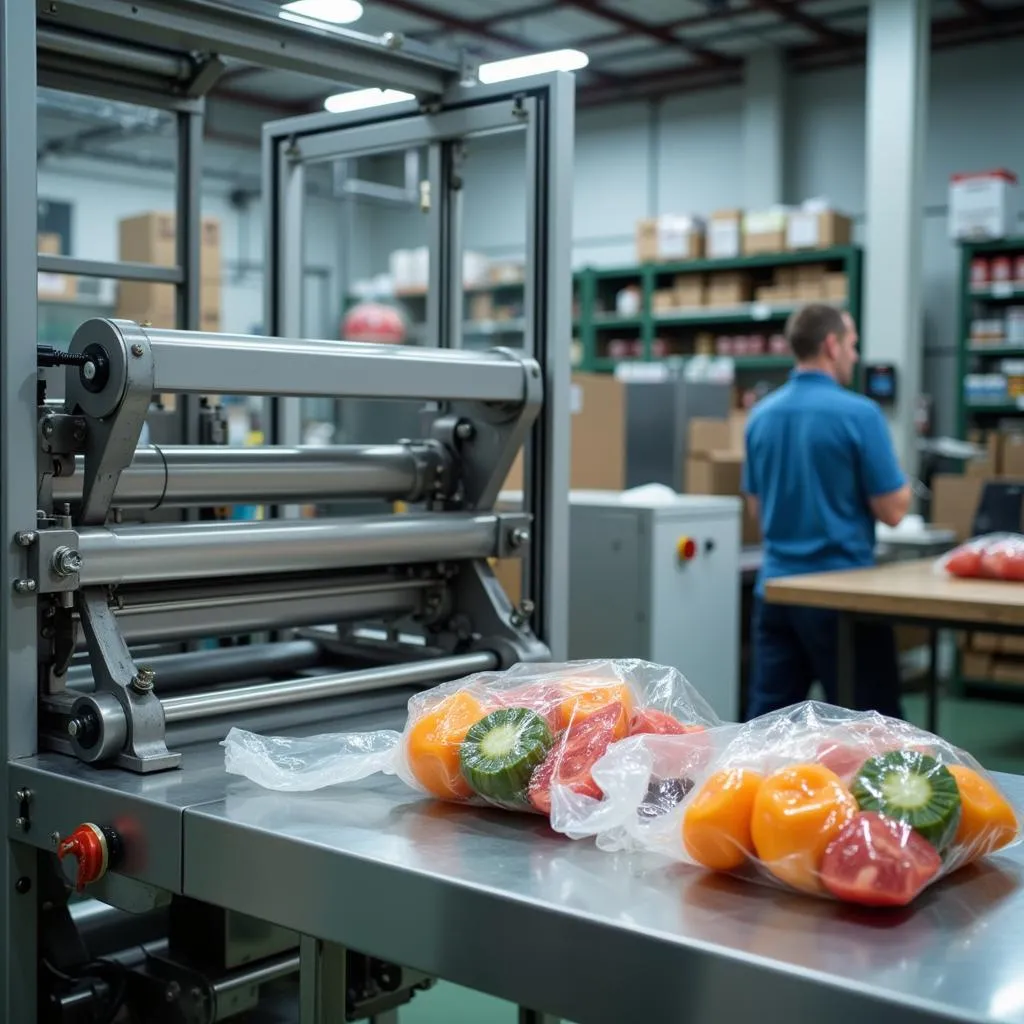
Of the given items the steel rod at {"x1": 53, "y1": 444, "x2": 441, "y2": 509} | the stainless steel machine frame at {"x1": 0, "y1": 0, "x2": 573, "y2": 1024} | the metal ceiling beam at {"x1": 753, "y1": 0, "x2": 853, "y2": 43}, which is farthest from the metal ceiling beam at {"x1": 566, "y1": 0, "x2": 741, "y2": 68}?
the steel rod at {"x1": 53, "y1": 444, "x2": 441, "y2": 509}

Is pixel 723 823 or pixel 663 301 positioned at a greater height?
pixel 663 301

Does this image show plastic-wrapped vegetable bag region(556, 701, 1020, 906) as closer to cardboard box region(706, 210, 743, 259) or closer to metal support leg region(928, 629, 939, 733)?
metal support leg region(928, 629, 939, 733)

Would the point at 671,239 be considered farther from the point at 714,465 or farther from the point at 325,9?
the point at 325,9

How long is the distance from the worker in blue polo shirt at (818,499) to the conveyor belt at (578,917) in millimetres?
2487

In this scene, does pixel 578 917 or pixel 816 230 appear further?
pixel 816 230

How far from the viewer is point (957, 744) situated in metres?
5.36

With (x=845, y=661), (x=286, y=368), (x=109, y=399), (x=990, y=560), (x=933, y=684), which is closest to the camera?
(x=109, y=399)

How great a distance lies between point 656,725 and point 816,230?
7.20m

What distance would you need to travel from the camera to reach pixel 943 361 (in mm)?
8805

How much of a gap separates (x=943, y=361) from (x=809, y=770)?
831 centimetres

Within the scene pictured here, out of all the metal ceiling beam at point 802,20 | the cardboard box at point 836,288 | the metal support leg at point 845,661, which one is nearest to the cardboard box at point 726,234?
the cardboard box at point 836,288

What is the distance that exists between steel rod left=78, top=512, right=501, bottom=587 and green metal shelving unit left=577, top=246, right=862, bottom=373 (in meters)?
6.56

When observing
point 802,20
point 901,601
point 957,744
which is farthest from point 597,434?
point 802,20

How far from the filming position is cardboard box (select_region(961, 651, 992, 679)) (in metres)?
6.24
